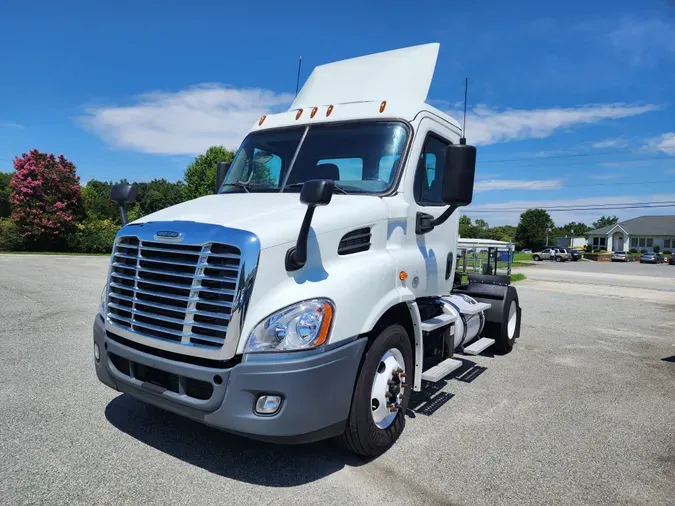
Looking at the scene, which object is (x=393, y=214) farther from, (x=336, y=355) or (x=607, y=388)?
(x=607, y=388)

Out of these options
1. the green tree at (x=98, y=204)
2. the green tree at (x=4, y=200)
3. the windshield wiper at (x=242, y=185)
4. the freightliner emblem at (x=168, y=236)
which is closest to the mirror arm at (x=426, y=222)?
the windshield wiper at (x=242, y=185)

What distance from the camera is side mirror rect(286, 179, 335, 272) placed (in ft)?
10.2

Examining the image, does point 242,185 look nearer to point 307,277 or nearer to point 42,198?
point 307,277

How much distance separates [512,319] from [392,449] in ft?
14.3

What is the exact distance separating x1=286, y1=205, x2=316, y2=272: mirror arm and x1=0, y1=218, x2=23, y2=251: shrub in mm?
38589

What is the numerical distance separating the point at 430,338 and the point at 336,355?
6.72ft

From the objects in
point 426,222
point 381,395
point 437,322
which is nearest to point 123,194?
point 426,222

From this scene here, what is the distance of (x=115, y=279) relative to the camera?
12.4ft

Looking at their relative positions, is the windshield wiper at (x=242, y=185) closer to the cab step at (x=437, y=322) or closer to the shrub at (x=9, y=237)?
the cab step at (x=437, y=322)

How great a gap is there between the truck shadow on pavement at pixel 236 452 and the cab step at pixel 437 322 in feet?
4.14

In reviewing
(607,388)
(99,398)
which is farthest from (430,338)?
(99,398)

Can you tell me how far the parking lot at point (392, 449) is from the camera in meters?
3.24

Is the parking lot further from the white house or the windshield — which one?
the white house

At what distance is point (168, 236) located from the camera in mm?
3354
